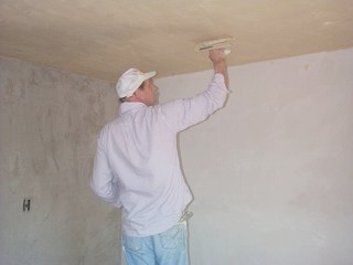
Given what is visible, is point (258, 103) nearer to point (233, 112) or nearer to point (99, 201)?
point (233, 112)

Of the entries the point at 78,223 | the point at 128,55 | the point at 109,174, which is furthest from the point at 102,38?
the point at 78,223

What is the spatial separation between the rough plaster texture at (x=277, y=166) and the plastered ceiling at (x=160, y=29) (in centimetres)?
23

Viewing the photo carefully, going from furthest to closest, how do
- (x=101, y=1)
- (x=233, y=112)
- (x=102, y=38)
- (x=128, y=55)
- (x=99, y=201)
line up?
(x=99, y=201)
(x=233, y=112)
(x=128, y=55)
(x=102, y=38)
(x=101, y=1)

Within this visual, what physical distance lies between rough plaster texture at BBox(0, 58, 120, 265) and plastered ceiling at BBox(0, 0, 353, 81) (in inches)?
10.9

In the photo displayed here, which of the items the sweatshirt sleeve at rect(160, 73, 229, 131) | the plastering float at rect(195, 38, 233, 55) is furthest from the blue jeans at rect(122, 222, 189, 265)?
the plastering float at rect(195, 38, 233, 55)

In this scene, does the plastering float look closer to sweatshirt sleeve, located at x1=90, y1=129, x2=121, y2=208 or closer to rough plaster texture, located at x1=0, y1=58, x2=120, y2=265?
sweatshirt sleeve, located at x1=90, y1=129, x2=121, y2=208

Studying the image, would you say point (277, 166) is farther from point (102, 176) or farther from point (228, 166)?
point (102, 176)

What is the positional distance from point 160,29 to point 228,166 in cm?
144

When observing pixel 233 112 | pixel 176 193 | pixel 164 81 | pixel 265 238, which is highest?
pixel 164 81

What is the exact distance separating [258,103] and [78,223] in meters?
1.79

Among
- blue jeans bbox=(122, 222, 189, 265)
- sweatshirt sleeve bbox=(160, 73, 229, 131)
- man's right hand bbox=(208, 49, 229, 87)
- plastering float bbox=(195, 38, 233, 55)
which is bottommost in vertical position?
blue jeans bbox=(122, 222, 189, 265)

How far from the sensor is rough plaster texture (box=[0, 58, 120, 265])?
2770 mm

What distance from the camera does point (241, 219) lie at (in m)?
3.10

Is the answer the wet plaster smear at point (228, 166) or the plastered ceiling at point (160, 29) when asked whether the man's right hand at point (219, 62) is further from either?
the wet plaster smear at point (228, 166)
